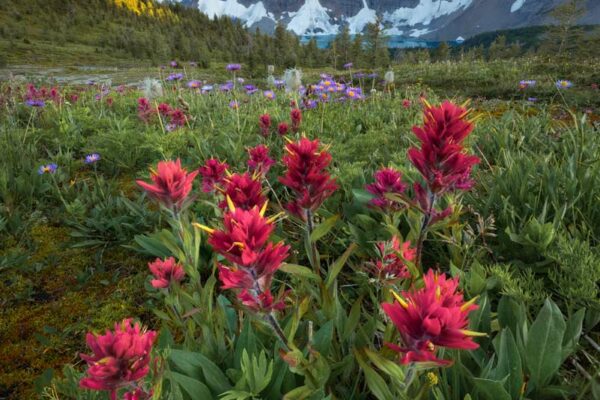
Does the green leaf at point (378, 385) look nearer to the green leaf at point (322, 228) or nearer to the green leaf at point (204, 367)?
the green leaf at point (322, 228)

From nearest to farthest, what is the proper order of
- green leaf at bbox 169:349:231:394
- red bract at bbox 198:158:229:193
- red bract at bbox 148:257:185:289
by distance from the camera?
green leaf at bbox 169:349:231:394
red bract at bbox 148:257:185:289
red bract at bbox 198:158:229:193

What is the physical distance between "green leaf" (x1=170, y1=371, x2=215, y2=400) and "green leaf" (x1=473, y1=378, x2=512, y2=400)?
1.00m

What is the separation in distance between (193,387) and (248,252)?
29.6 inches

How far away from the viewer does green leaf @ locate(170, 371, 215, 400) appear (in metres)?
1.36

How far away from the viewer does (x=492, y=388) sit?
1.26 metres

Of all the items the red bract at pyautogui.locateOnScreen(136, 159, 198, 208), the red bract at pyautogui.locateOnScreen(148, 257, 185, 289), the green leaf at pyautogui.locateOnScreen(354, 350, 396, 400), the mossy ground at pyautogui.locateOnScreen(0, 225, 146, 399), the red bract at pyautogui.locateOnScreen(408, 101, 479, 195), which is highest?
the red bract at pyautogui.locateOnScreen(408, 101, 479, 195)

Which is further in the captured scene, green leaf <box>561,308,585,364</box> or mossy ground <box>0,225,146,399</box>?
mossy ground <box>0,225,146,399</box>

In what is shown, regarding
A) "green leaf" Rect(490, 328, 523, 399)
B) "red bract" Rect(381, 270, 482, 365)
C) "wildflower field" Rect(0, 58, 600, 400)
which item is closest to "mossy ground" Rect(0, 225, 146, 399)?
"wildflower field" Rect(0, 58, 600, 400)

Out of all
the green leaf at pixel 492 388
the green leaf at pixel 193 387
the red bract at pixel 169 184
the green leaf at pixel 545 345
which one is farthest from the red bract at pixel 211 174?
the green leaf at pixel 545 345

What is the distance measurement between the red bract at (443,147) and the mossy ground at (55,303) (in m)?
2.02

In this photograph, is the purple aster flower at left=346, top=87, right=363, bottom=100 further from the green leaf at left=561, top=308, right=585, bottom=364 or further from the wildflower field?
the green leaf at left=561, top=308, right=585, bottom=364

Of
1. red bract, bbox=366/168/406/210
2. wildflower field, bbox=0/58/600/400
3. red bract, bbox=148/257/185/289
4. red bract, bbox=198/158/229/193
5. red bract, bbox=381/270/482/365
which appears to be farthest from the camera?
red bract, bbox=198/158/229/193

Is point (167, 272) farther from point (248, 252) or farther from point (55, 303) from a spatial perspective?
point (55, 303)

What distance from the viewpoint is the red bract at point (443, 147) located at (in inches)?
48.2
